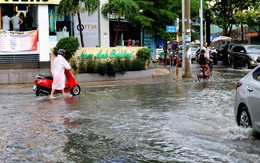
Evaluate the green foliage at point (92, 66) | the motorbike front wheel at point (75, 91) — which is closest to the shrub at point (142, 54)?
the green foliage at point (92, 66)

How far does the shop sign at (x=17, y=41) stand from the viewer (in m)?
23.7

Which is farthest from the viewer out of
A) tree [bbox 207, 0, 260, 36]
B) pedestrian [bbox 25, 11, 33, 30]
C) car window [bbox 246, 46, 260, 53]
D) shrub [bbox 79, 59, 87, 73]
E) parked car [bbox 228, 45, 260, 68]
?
tree [bbox 207, 0, 260, 36]

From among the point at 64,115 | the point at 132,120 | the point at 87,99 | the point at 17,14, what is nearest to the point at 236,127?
the point at 132,120

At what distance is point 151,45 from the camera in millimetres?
36625

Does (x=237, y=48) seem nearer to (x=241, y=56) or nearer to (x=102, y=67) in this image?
(x=241, y=56)

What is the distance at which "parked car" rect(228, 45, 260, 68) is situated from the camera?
30.5m

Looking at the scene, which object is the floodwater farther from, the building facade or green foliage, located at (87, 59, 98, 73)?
the building facade

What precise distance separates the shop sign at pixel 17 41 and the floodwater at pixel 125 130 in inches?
298

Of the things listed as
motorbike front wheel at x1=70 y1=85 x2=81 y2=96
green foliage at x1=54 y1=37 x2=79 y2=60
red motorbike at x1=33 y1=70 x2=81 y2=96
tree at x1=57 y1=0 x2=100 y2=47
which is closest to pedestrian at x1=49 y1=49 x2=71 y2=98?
red motorbike at x1=33 y1=70 x2=81 y2=96

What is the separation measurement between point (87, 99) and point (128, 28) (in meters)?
18.6

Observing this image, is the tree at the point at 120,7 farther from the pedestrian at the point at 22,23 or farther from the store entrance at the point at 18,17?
the pedestrian at the point at 22,23

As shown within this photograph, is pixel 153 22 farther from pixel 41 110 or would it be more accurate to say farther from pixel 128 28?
pixel 41 110

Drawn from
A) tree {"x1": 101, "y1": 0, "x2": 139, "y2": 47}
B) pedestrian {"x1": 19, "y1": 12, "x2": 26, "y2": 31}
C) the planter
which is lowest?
the planter

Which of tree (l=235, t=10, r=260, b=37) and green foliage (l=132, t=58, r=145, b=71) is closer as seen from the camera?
green foliage (l=132, t=58, r=145, b=71)
